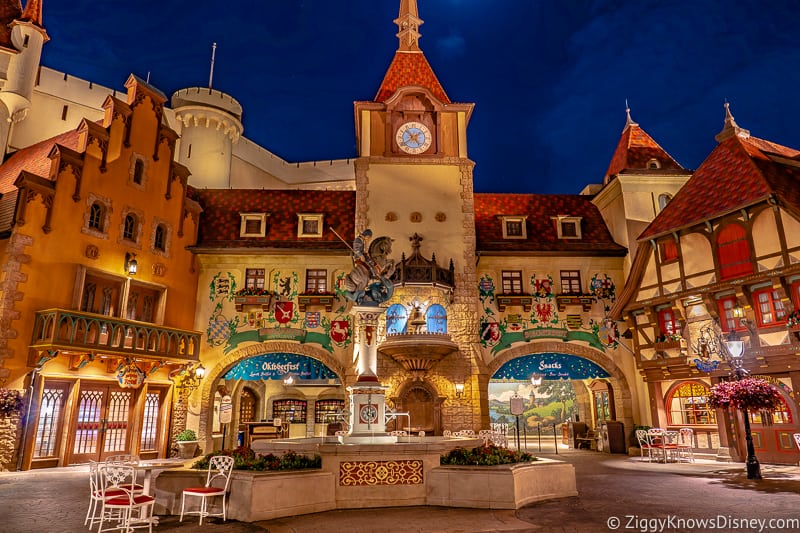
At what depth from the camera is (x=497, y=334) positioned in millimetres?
22531

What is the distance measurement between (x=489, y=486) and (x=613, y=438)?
46.8 ft

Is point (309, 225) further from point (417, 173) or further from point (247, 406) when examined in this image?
point (247, 406)

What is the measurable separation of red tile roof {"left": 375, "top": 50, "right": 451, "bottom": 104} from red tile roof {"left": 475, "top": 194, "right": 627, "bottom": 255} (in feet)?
17.7

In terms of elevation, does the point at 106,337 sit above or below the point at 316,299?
below

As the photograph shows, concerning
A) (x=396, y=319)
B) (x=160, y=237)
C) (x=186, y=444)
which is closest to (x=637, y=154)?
(x=396, y=319)

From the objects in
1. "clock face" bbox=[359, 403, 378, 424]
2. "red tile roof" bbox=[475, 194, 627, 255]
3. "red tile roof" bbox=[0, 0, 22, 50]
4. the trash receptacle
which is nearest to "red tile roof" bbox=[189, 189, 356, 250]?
"red tile roof" bbox=[475, 194, 627, 255]

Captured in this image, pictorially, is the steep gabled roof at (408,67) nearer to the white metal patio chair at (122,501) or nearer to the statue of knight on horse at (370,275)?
the statue of knight on horse at (370,275)

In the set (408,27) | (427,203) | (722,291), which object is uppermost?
(408,27)

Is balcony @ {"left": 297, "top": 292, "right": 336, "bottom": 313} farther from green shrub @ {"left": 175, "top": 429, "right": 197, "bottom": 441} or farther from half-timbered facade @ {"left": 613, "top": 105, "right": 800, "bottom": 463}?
half-timbered facade @ {"left": 613, "top": 105, "right": 800, "bottom": 463}

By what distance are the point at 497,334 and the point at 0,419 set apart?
17126mm

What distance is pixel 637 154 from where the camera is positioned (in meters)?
24.7

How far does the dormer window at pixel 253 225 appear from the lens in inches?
937

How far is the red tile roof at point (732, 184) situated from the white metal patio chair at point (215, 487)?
16783 mm

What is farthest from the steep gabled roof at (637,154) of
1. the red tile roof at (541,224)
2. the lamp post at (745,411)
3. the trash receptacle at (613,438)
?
the lamp post at (745,411)
